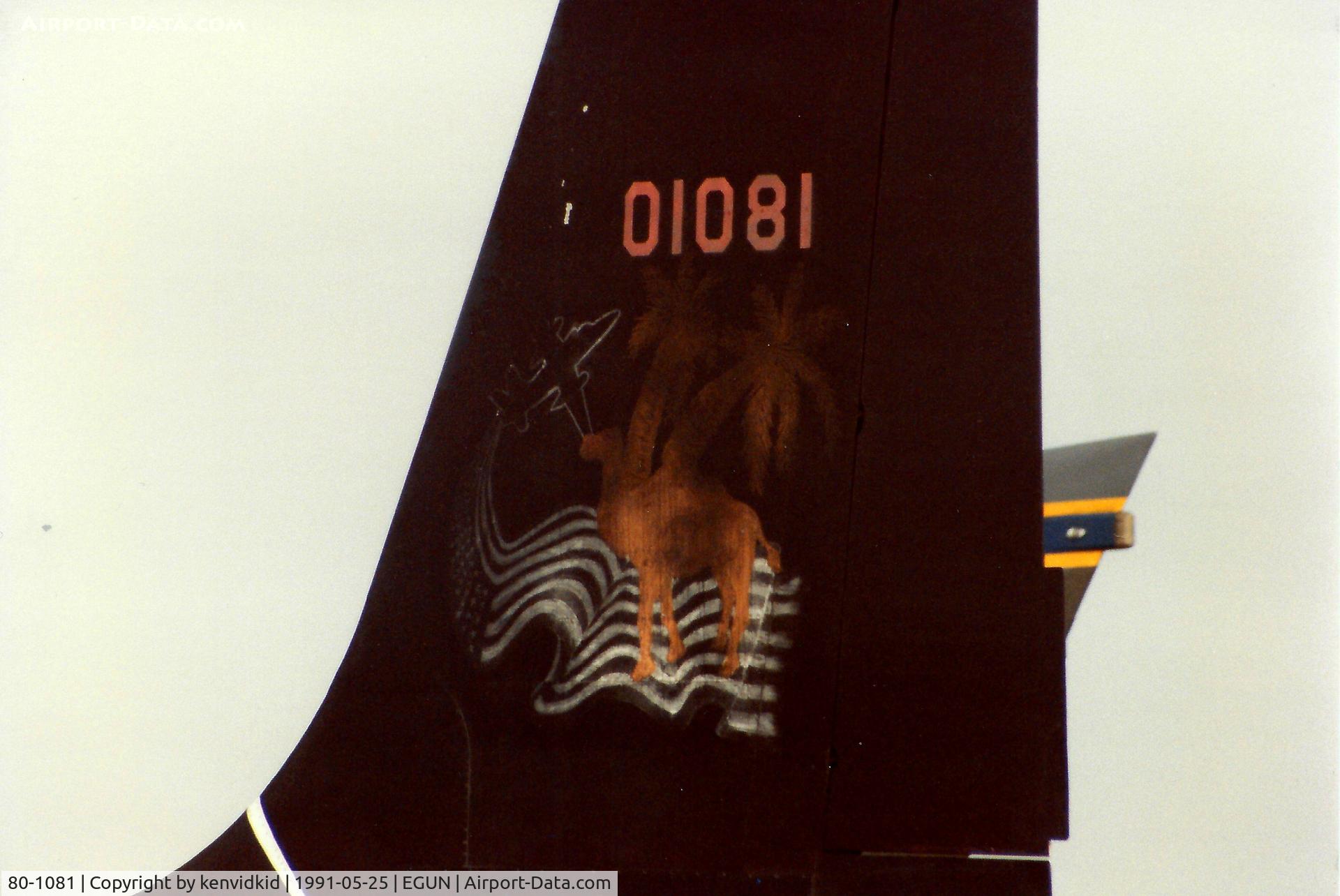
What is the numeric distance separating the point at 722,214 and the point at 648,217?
72 millimetres

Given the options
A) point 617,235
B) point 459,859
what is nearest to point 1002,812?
point 459,859

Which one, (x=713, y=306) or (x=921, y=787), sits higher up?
(x=713, y=306)

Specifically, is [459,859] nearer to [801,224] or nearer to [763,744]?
[763,744]

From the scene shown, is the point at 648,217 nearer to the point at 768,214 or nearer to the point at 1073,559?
the point at 768,214

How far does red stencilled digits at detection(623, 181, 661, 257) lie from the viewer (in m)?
1.13

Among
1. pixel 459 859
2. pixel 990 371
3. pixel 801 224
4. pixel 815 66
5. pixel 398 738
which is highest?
pixel 815 66

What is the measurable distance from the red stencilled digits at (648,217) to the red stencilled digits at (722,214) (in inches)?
1.5

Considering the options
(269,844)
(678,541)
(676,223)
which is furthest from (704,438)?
(269,844)

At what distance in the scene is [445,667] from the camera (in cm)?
112

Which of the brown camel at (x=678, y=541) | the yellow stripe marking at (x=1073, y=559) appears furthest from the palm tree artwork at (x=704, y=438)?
the yellow stripe marking at (x=1073, y=559)

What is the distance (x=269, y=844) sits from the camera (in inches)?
46.6

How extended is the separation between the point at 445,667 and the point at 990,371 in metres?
0.57

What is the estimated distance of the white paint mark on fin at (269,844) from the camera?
3.81ft

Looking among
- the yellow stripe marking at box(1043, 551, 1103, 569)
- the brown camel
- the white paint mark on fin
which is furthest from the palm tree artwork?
the white paint mark on fin
